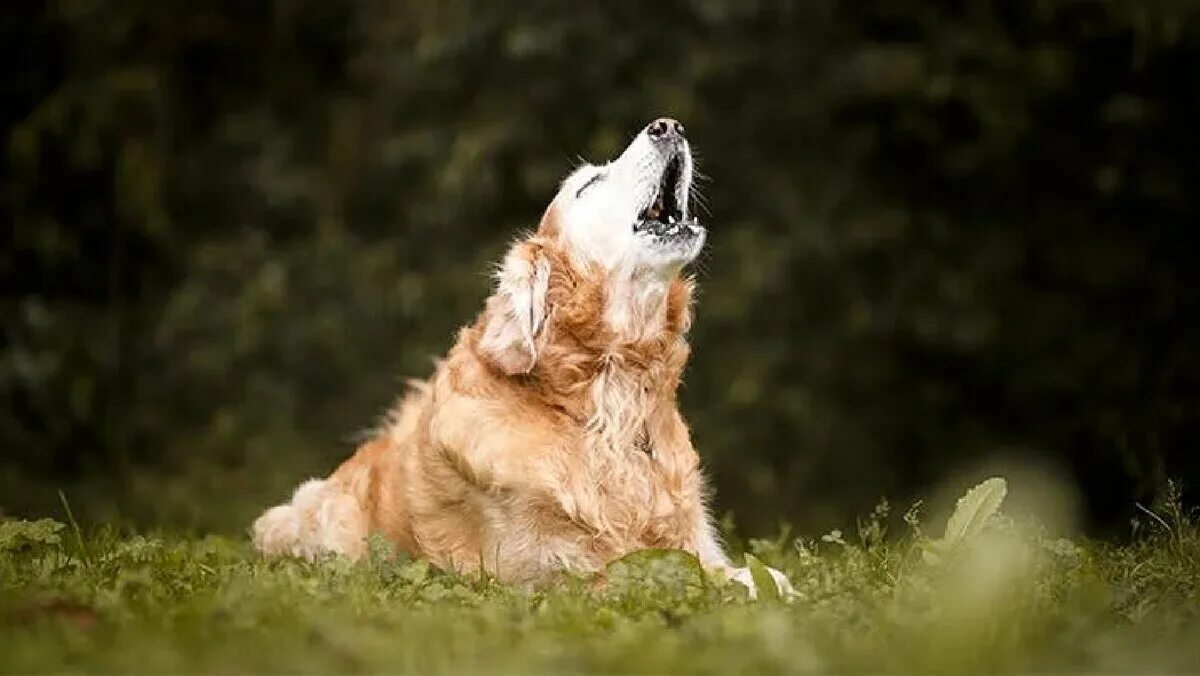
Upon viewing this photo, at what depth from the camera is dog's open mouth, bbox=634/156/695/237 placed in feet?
18.9

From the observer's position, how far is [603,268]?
5609 millimetres

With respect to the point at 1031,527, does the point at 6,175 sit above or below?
above

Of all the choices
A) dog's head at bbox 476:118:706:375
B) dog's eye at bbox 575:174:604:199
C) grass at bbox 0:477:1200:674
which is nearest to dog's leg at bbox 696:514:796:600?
grass at bbox 0:477:1200:674

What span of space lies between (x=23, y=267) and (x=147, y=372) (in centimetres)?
92

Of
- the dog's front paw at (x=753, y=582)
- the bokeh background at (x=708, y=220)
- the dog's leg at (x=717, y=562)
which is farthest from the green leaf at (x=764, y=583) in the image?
the bokeh background at (x=708, y=220)

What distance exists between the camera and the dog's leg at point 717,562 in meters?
4.89

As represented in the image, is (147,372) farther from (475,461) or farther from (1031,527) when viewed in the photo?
(1031,527)

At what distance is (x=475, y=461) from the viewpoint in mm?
5344

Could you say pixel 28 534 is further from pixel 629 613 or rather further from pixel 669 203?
pixel 669 203

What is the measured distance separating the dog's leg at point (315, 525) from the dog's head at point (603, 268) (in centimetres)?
93

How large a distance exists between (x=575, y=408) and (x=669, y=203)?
0.83 meters

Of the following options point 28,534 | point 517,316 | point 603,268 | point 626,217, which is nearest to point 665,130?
point 626,217

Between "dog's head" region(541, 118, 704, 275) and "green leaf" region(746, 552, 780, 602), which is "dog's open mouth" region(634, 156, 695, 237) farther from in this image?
"green leaf" region(746, 552, 780, 602)

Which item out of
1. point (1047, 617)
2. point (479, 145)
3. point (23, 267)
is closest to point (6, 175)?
point (23, 267)
